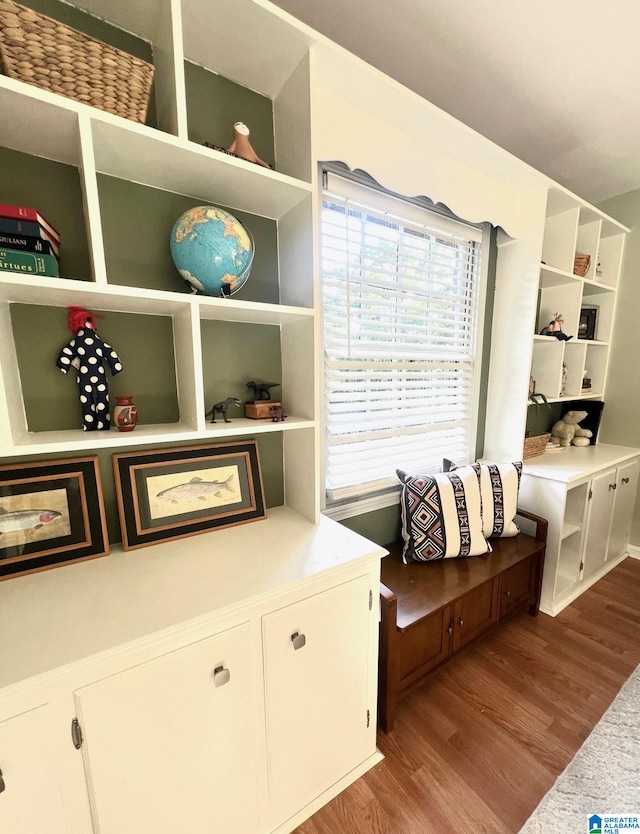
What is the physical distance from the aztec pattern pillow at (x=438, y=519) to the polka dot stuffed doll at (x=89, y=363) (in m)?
1.27

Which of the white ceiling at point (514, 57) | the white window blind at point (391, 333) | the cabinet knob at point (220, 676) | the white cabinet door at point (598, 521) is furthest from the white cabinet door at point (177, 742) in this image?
the white cabinet door at point (598, 521)

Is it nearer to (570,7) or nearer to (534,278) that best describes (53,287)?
(570,7)

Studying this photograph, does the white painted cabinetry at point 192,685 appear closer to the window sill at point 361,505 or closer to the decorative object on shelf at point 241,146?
the window sill at point 361,505

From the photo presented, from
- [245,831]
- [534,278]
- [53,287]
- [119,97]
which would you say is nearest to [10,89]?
[119,97]

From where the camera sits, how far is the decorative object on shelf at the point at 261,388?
129cm

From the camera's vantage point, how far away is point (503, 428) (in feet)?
7.00

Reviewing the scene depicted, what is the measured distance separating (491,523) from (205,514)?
1427mm

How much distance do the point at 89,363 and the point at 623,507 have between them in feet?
10.5

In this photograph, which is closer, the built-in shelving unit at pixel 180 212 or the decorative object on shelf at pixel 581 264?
the built-in shelving unit at pixel 180 212

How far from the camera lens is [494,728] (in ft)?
4.49

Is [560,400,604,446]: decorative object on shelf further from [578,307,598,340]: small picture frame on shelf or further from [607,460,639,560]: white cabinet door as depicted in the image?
[578,307,598,340]: small picture frame on shelf

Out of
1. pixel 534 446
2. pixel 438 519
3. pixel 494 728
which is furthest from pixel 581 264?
pixel 494 728

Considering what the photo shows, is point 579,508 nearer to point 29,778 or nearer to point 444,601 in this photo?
point 444,601

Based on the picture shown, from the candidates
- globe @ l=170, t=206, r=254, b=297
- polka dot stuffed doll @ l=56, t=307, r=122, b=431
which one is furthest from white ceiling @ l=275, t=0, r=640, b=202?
polka dot stuffed doll @ l=56, t=307, r=122, b=431
